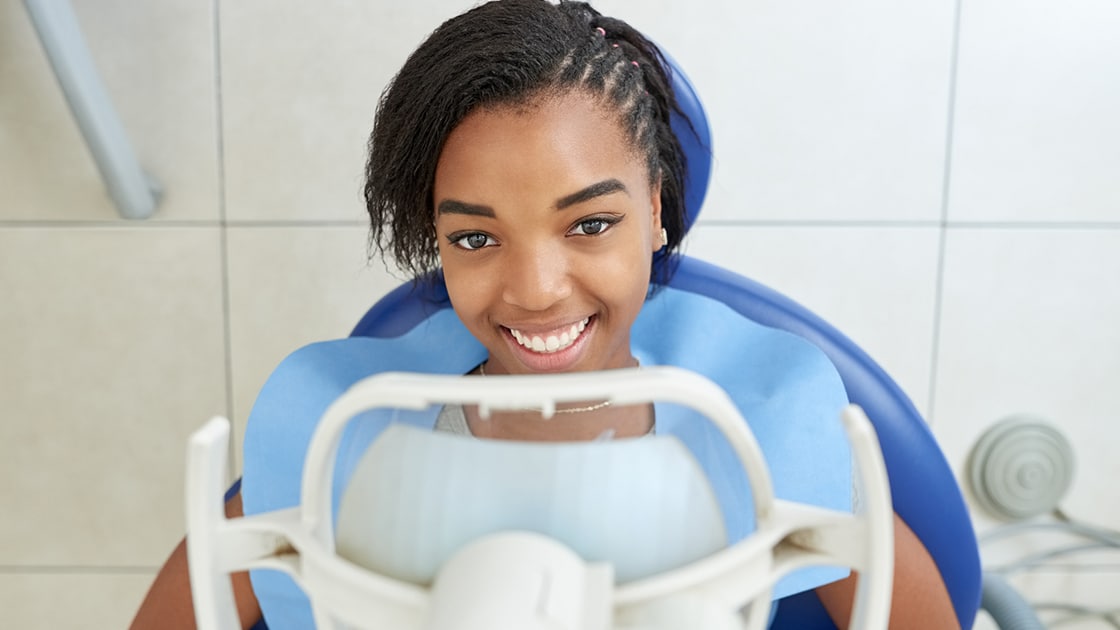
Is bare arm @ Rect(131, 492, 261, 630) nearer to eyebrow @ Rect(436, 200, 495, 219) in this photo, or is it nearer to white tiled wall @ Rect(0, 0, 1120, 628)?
eyebrow @ Rect(436, 200, 495, 219)

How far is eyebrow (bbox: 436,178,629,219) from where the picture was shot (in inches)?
23.2

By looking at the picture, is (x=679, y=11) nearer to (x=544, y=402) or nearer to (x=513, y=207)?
(x=513, y=207)

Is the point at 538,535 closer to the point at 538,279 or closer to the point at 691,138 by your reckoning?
the point at 538,279

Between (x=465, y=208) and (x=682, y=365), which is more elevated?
(x=465, y=208)

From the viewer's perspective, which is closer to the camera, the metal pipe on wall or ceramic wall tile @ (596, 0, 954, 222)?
the metal pipe on wall

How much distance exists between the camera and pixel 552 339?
2.06ft

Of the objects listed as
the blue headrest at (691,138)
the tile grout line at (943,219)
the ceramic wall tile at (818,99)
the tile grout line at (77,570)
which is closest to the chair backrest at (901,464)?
the blue headrest at (691,138)

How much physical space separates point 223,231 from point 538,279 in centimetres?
67

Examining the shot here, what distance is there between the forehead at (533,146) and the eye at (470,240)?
30 mm

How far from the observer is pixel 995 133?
44.5 inches

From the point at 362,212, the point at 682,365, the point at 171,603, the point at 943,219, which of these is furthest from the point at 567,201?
the point at 943,219

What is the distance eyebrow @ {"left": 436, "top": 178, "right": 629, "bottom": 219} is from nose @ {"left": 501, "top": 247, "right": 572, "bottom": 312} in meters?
0.03

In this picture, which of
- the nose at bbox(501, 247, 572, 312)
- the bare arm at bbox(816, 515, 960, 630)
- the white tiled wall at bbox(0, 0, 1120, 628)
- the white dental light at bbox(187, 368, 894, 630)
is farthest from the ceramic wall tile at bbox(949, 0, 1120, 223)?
the white dental light at bbox(187, 368, 894, 630)

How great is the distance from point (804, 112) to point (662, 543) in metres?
0.90
